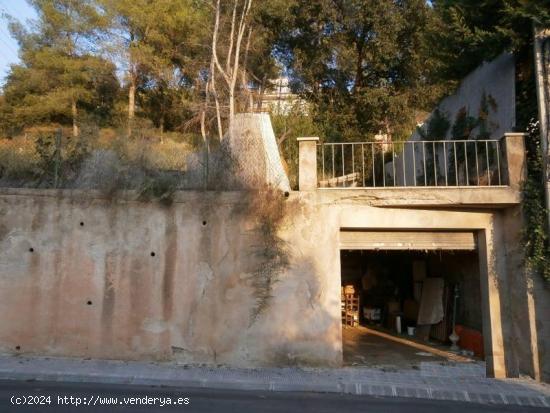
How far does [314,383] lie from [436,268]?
712 cm

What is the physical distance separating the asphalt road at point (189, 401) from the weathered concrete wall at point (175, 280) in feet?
4.88

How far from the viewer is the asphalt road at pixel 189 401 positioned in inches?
229

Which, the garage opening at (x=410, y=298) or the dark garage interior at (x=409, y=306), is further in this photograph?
the dark garage interior at (x=409, y=306)

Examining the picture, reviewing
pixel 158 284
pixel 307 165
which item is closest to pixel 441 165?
pixel 307 165

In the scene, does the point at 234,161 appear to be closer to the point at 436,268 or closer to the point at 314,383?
the point at 314,383

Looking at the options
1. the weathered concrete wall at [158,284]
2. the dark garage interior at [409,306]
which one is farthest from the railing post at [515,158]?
the weathered concrete wall at [158,284]

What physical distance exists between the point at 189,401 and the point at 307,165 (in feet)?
15.0

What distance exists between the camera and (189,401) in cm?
625

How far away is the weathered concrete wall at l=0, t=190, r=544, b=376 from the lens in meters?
8.41

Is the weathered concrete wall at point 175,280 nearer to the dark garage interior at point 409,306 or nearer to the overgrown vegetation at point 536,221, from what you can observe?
the overgrown vegetation at point 536,221

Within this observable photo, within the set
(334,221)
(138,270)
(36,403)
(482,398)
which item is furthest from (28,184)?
(482,398)

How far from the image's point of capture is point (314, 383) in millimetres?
7328

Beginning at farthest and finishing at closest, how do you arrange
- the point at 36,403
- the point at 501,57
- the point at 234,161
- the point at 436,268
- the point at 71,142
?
1. the point at 436,268
2. the point at 501,57
3. the point at 71,142
4. the point at 234,161
5. the point at 36,403

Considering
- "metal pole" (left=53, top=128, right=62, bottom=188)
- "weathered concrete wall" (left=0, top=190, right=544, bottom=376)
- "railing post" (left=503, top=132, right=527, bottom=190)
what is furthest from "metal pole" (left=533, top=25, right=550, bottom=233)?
"metal pole" (left=53, top=128, right=62, bottom=188)
